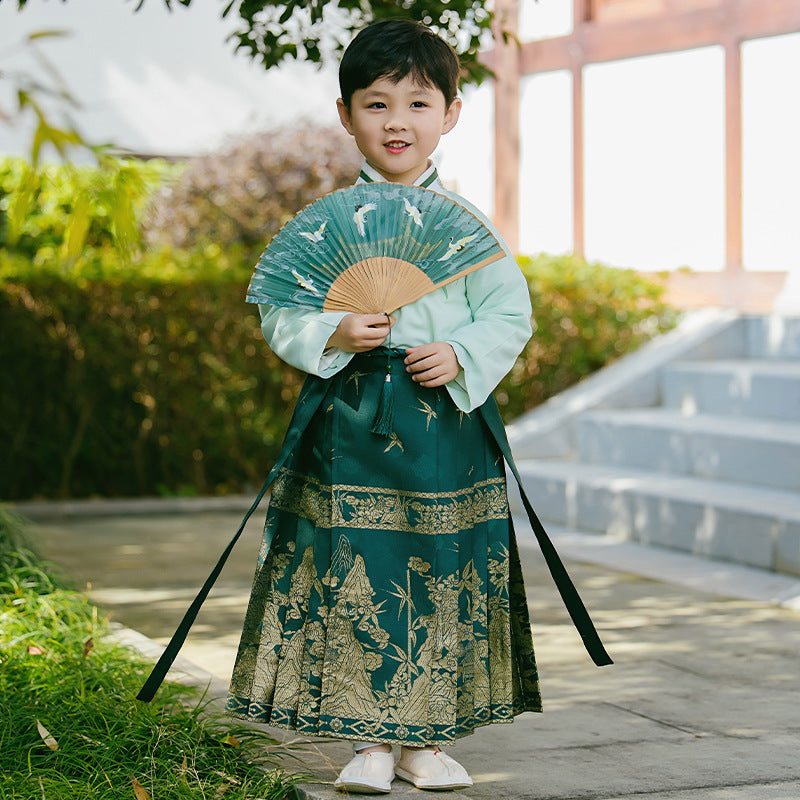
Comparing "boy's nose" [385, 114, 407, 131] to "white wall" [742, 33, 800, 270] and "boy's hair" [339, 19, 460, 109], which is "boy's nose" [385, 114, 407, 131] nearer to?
"boy's hair" [339, 19, 460, 109]

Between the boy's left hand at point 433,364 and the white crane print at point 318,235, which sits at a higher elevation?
the white crane print at point 318,235

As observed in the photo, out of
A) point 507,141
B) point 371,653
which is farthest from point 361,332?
point 507,141

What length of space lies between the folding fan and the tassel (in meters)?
0.18

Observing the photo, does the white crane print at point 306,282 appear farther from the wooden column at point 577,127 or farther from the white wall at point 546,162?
the white wall at point 546,162

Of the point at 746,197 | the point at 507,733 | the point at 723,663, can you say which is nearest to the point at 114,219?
the point at 507,733

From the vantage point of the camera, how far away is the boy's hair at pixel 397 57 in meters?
3.11

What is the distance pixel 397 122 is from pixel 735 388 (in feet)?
17.7

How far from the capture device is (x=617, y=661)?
4.63m

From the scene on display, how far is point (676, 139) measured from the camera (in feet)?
35.6

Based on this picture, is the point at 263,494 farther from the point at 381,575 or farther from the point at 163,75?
the point at 163,75

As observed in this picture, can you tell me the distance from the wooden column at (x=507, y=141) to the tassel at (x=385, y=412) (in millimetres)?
9569

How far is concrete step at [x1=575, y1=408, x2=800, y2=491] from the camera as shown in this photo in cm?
693

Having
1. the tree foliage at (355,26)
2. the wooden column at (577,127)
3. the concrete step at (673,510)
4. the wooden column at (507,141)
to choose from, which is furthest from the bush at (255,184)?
the tree foliage at (355,26)

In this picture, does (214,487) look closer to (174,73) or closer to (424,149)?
(424,149)
